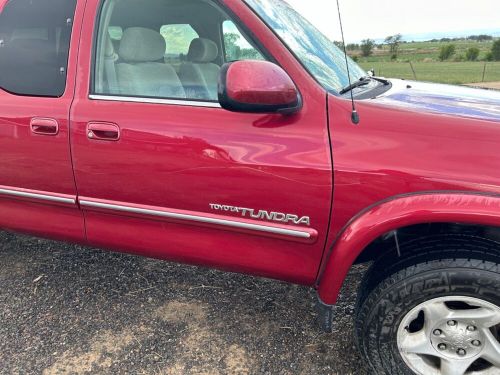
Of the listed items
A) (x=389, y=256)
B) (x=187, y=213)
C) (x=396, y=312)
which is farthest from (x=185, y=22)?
(x=396, y=312)

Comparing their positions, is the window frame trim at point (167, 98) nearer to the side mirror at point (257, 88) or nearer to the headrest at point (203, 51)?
the side mirror at point (257, 88)

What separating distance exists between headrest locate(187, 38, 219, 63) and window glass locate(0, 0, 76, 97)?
0.62 m

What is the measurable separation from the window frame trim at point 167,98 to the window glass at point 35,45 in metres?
0.16

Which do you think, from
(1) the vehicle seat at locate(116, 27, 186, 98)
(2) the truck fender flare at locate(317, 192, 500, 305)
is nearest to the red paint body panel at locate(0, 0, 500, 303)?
(2) the truck fender flare at locate(317, 192, 500, 305)

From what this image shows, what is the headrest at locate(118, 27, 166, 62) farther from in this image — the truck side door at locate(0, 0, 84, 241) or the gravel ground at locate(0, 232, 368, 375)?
the gravel ground at locate(0, 232, 368, 375)

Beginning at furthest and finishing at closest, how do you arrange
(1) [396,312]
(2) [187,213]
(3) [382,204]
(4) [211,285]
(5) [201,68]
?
(4) [211,285] < (5) [201,68] < (2) [187,213] < (1) [396,312] < (3) [382,204]

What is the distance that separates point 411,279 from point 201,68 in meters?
1.36

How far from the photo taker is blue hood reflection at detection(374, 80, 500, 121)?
1785 millimetres

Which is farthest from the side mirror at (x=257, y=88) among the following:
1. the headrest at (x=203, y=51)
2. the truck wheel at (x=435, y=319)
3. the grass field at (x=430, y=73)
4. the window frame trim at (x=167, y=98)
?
the grass field at (x=430, y=73)

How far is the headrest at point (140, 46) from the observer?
226 centimetres

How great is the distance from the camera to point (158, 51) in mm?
2293

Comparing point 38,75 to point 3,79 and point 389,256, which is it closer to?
point 3,79

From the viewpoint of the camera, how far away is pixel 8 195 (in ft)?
7.90

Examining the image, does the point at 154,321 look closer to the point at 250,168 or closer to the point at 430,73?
the point at 250,168
